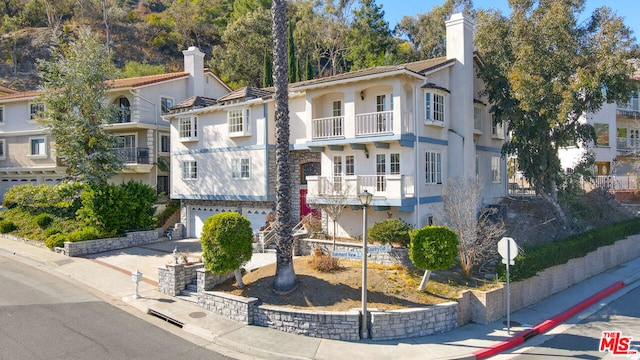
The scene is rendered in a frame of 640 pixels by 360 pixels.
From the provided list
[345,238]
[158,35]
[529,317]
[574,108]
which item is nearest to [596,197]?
[574,108]

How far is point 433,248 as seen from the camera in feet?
44.2

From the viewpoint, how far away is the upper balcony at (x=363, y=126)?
17.9 metres

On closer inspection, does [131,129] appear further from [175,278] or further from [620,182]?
[620,182]

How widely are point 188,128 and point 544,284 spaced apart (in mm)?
21107

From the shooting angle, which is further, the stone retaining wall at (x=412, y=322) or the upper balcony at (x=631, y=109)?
the upper balcony at (x=631, y=109)

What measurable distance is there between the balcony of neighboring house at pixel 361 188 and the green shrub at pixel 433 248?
3545 mm

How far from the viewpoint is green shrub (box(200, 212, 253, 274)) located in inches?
523

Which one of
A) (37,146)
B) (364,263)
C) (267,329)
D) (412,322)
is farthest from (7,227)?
(412,322)

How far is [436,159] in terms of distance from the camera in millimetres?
19734

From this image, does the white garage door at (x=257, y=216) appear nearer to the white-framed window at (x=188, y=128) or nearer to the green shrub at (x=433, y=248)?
the white-framed window at (x=188, y=128)

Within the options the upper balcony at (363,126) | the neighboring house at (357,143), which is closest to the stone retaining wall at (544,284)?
the neighboring house at (357,143)

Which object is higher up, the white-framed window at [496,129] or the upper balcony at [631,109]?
the upper balcony at [631,109]

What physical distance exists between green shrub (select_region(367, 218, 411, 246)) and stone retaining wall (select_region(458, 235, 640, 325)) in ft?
10.9

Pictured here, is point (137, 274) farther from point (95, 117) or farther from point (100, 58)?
point (100, 58)
